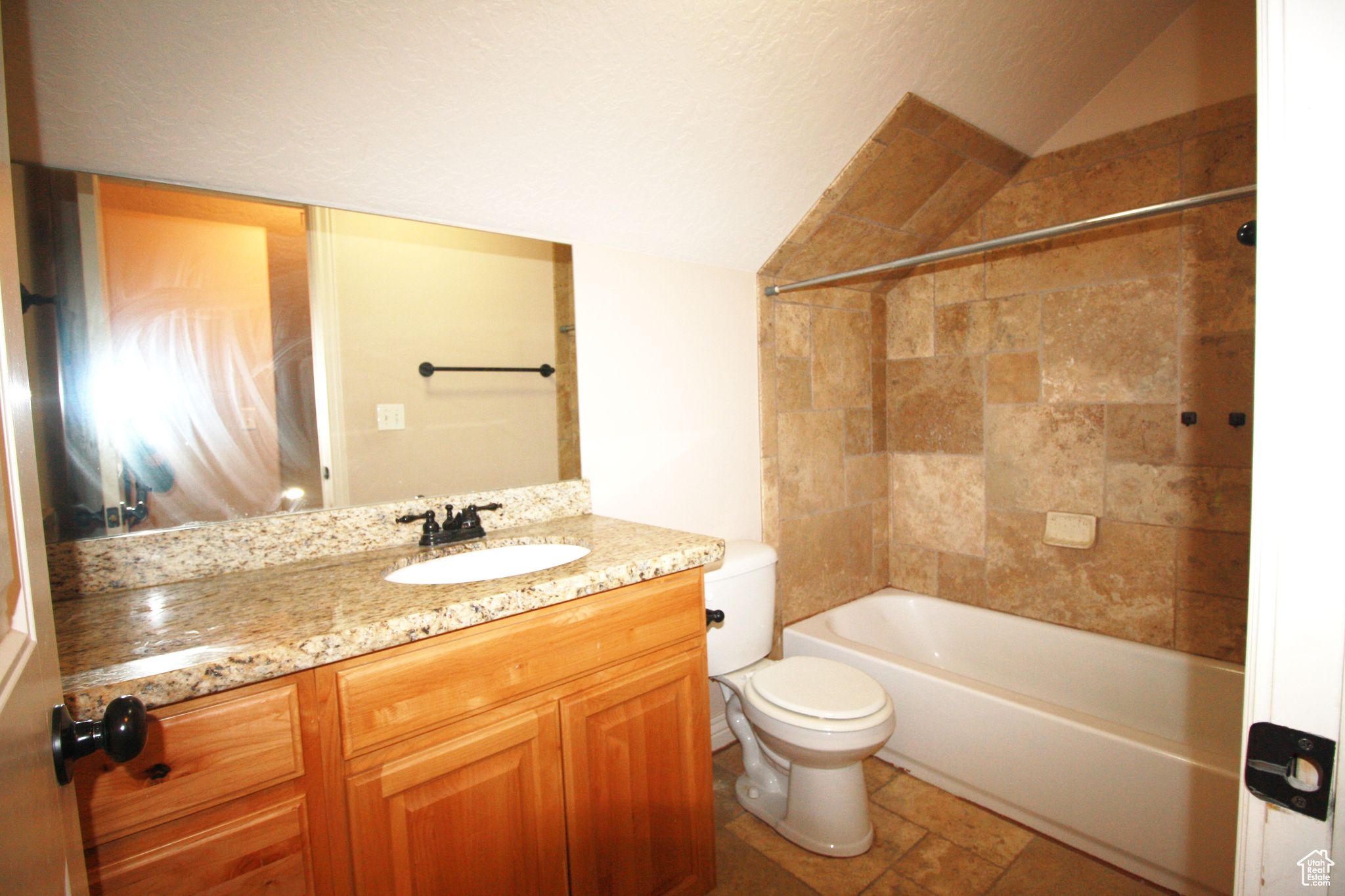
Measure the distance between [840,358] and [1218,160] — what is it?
1311 mm

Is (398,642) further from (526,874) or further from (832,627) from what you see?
(832,627)

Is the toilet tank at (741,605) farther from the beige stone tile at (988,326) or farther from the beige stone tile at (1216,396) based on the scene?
the beige stone tile at (1216,396)

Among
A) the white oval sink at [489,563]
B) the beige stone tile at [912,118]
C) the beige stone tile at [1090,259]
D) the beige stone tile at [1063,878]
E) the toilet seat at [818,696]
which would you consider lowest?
the beige stone tile at [1063,878]

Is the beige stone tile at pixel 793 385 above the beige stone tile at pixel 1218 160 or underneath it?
underneath

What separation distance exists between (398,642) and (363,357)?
86 centimetres

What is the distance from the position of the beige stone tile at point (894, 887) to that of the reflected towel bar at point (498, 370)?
1.68 m

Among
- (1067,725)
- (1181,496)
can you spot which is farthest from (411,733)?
(1181,496)

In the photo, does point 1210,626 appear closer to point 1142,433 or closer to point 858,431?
point 1142,433

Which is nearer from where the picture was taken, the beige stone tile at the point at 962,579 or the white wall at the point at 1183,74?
the white wall at the point at 1183,74

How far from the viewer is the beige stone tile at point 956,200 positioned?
2.25 metres

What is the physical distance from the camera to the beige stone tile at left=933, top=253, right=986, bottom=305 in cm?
241

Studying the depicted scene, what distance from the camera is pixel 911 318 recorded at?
264 cm

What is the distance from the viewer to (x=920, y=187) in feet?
7.24

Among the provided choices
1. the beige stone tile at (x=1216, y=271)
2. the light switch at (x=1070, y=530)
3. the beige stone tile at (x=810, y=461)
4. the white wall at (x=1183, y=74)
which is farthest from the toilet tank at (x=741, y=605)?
the white wall at (x=1183, y=74)
